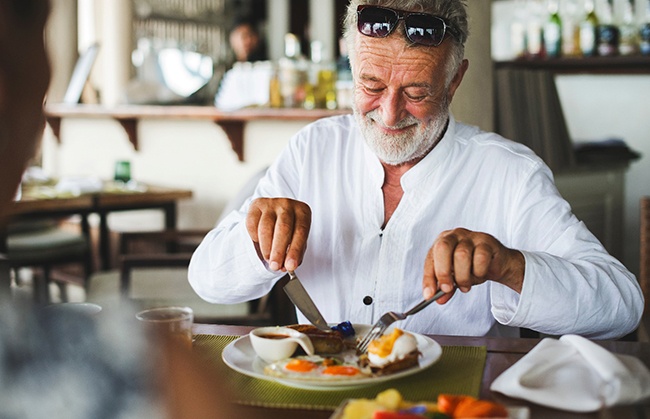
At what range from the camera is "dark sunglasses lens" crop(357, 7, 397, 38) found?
1.83m

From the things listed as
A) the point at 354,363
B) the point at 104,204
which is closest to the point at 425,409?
the point at 354,363

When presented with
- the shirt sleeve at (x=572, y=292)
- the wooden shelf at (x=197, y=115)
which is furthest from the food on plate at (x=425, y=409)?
the wooden shelf at (x=197, y=115)

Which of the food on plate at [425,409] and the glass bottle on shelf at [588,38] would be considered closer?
the food on plate at [425,409]

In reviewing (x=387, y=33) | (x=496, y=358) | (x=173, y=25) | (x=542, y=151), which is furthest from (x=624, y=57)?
(x=173, y=25)

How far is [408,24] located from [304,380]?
0.96 m

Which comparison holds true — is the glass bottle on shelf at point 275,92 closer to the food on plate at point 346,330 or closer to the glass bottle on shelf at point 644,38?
the glass bottle on shelf at point 644,38

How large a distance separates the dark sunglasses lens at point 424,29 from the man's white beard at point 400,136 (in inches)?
6.8

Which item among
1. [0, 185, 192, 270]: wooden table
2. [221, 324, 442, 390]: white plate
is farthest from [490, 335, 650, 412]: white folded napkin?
[0, 185, 192, 270]: wooden table

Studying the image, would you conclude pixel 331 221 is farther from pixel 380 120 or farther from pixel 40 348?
pixel 40 348

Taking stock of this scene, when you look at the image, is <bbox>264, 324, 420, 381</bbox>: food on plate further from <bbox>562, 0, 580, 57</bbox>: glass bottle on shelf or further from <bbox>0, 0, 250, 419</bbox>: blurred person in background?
<bbox>562, 0, 580, 57</bbox>: glass bottle on shelf

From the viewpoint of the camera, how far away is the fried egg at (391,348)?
4.08 feet

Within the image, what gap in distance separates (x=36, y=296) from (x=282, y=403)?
660 millimetres

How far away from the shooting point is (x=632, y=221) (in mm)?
4820

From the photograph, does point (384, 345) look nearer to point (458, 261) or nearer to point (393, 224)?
point (458, 261)
